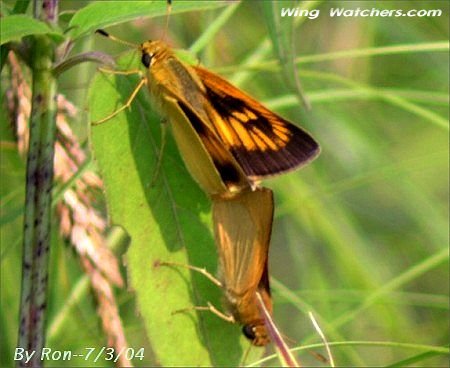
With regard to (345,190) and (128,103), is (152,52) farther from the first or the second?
(345,190)

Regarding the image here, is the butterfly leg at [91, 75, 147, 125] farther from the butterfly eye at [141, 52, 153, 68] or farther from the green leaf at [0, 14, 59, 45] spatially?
the green leaf at [0, 14, 59, 45]

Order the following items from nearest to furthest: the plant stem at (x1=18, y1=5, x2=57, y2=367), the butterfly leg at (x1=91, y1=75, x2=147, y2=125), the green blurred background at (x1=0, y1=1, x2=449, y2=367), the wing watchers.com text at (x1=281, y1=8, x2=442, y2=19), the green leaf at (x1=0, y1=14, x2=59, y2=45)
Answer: the green leaf at (x1=0, y1=14, x2=59, y2=45)
the plant stem at (x1=18, y1=5, x2=57, y2=367)
the butterfly leg at (x1=91, y1=75, x2=147, y2=125)
the green blurred background at (x1=0, y1=1, x2=449, y2=367)
the wing watchers.com text at (x1=281, y1=8, x2=442, y2=19)

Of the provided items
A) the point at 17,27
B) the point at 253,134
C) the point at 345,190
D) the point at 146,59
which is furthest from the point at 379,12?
the point at 17,27

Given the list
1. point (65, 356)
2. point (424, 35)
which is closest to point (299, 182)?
point (424, 35)

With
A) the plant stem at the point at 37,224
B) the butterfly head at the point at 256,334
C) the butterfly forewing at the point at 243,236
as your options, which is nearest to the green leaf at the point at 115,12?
the plant stem at the point at 37,224

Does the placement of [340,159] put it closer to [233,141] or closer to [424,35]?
[424,35]

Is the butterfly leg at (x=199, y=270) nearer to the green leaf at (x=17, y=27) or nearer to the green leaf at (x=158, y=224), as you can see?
the green leaf at (x=158, y=224)

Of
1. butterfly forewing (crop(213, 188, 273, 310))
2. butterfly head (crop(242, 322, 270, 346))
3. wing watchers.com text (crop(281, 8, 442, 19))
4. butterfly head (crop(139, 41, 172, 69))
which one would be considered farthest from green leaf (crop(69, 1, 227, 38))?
wing watchers.com text (crop(281, 8, 442, 19))

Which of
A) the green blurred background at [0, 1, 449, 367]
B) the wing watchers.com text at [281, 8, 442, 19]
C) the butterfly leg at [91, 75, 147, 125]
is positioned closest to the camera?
the butterfly leg at [91, 75, 147, 125]
